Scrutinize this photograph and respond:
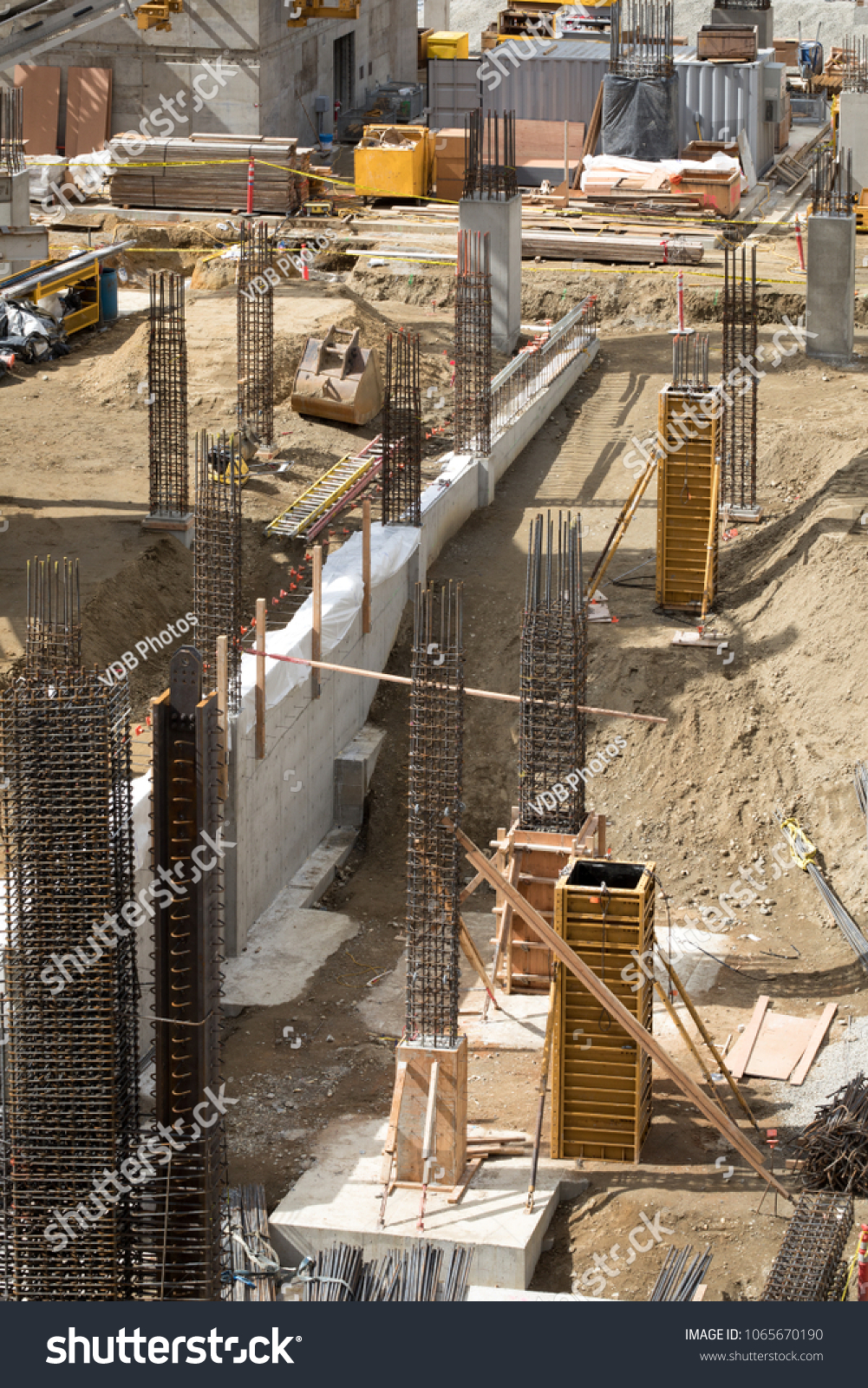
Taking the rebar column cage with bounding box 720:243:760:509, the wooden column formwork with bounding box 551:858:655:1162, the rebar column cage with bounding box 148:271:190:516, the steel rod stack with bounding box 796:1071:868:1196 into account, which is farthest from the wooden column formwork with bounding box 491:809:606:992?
the rebar column cage with bounding box 148:271:190:516

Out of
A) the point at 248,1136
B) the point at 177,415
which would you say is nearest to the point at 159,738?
the point at 248,1136

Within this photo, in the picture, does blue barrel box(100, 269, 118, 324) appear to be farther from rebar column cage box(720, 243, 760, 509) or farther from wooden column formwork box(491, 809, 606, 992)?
wooden column formwork box(491, 809, 606, 992)

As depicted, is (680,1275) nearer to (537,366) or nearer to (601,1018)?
(601,1018)

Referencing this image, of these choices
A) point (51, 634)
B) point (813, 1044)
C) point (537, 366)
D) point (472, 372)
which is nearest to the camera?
point (51, 634)

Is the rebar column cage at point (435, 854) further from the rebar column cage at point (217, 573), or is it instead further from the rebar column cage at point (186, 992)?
the rebar column cage at point (217, 573)

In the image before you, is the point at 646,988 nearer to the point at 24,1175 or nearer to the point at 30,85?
the point at 24,1175

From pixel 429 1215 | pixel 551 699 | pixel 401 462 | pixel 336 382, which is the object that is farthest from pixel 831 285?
pixel 429 1215

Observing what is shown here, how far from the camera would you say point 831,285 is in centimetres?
3188

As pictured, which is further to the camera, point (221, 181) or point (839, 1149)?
point (221, 181)

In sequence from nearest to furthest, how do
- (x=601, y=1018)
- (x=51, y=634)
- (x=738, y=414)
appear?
(x=601, y=1018) < (x=51, y=634) < (x=738, y=414)

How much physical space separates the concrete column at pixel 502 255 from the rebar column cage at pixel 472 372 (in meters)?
3.96

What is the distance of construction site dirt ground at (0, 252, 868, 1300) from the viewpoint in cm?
1778

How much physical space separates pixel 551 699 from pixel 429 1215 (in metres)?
5.48

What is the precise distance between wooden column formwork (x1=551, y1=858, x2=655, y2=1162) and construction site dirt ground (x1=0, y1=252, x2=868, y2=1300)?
324 mm
